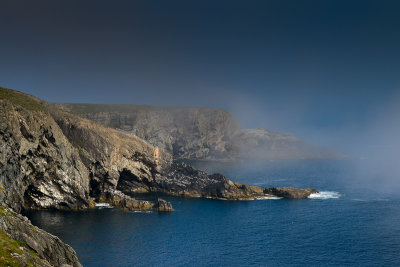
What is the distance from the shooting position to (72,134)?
120 meters

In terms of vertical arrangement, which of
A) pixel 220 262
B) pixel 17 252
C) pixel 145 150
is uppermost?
pixel 145 150

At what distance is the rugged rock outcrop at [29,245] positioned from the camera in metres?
31.4

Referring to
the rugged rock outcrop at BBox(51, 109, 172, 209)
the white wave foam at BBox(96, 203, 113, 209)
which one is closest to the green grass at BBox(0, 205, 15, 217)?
the white wave foam at BBox(96, 203, 113, 209)

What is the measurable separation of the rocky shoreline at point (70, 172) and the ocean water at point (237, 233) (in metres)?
7.24

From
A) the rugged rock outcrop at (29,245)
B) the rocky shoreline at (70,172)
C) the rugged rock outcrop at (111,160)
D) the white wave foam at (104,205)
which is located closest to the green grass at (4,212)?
the rugged rock outcrop at (29,245)

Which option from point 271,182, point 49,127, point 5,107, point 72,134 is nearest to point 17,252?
point 5,107

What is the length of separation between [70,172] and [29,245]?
231 feet

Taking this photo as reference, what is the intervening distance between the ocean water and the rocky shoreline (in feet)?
23.8

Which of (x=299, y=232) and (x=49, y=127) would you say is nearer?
A: (x=299, y=232)

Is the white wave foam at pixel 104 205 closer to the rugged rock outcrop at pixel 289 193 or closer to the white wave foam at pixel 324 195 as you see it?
the rugged rock outcrop at pixel 289 193

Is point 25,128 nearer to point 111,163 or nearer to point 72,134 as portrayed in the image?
point 72,134

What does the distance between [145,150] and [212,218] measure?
56.9 meters

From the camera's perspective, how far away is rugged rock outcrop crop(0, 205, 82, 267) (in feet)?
103

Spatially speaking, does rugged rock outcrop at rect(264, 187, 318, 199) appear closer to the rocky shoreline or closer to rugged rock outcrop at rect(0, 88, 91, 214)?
Result: the rocky shoreline
